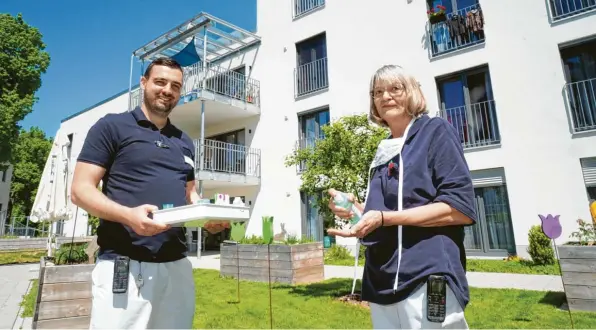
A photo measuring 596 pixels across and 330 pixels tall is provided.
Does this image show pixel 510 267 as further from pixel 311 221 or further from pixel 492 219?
pixel 311 221

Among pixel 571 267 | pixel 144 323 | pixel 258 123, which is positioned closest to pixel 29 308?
pixel 144 323

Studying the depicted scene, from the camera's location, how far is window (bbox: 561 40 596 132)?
27.7 ft

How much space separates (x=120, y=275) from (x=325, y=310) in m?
3.73

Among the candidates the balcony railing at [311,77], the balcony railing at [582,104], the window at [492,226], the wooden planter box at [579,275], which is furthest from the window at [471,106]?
the wooden planter box at [579,275]

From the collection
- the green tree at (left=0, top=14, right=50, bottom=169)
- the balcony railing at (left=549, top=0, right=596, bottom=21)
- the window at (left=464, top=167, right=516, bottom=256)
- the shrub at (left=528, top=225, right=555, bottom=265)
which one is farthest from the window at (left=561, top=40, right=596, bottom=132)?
the green tree at (left=0, top=14, right=50, bottom=169)

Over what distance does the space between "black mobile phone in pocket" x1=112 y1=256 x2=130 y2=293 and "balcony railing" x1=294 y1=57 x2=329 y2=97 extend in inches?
480

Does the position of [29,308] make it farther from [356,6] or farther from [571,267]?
[356,6]

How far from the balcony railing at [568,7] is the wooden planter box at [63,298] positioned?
12.0 meters

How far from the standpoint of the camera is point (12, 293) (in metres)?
6.24

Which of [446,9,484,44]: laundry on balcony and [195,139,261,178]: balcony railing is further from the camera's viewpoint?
[195,139,261,178]: balcony railing

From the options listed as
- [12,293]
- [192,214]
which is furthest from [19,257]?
[192,214]

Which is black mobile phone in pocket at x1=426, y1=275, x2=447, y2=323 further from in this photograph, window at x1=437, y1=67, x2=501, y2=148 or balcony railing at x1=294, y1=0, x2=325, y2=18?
balcony railing at x1=294, y1=0, x2=325, y2=18

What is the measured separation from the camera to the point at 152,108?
6.08ft

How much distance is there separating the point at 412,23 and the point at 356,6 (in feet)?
8.14
